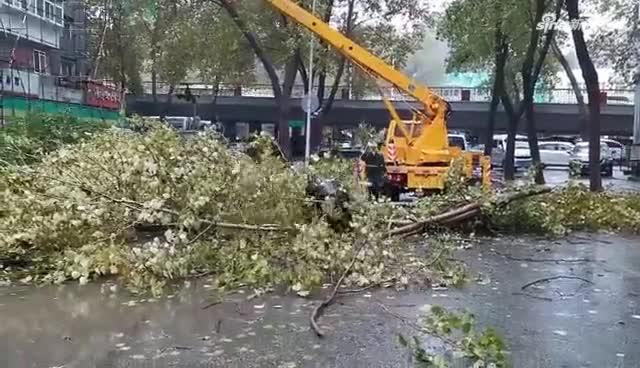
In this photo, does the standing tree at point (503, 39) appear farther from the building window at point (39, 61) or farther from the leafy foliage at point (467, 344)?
the leafy foliage at point (467, 344)

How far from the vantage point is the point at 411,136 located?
18.7m

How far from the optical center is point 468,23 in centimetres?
2470

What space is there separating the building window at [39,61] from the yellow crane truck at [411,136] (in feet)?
70.6

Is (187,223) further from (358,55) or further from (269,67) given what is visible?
(269,67)

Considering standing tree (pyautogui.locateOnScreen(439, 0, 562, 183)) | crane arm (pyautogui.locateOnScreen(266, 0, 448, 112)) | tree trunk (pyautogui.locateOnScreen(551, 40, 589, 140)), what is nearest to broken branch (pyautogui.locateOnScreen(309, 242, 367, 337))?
crane arm (pyautogui.locateOnScreen(266, 0, 448, 112))

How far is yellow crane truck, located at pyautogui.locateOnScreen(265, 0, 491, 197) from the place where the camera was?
17219 millimetres

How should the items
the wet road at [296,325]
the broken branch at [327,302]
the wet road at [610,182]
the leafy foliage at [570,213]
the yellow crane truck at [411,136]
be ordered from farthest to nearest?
the wet road at [610,182] → the yellow crane truck at [411,136] → the leafy foliage at [570,213] → the broken branch at [327,302] → the wet road at [296,325]

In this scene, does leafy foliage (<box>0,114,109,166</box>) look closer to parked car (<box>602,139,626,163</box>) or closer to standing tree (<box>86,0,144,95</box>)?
standing tree (<box>86,0,144,95</box>)

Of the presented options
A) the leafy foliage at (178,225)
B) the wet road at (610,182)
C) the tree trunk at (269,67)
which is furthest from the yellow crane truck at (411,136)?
the leafy foliage at (178,225)

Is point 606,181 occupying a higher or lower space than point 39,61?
lower

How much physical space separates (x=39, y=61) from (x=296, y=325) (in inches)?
1306

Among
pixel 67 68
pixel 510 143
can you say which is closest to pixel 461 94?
pixel 510 143

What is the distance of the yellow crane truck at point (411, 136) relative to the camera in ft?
56.5

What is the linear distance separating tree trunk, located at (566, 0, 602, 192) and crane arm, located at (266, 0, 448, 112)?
3.39 metres
